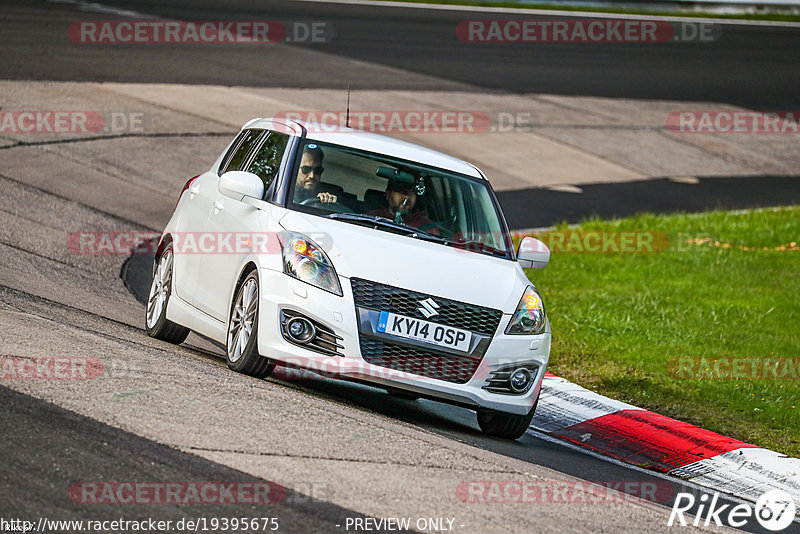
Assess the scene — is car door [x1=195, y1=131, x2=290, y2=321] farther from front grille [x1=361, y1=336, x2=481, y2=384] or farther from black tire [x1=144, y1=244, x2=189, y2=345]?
front grille [x1=361, y1=336, x2=481, y2=384]

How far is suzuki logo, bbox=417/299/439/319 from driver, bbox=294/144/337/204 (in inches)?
48.3

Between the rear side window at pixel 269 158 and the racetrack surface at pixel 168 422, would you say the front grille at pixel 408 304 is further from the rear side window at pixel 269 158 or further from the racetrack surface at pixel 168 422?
the rear side window at pixel 269 158

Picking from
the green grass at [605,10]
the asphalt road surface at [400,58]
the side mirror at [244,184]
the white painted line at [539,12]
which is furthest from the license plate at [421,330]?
the green grass at [605,10]

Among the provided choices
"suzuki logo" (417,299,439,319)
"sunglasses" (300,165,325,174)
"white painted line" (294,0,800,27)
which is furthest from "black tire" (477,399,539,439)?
"white painted line" (294,0,800,27)

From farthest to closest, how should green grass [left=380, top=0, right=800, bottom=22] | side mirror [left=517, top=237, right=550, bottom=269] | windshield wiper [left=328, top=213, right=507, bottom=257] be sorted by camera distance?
green grass [left=380, top=0, right=800, bottom=22] → side mirror [left=517, top=237, right=550, bottom=269] → windshield wiper [left=328, top=213, right=507, bottom=257]

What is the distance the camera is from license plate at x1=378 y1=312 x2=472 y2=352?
724 cm

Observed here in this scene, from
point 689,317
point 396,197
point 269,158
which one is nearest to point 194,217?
point 269,158

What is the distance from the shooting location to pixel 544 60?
2794 centimetres

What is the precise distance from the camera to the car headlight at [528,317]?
25.1 ft

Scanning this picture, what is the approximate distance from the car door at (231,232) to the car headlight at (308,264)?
199 millimetres

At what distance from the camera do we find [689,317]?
39.4 ft

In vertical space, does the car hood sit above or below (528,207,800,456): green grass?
above

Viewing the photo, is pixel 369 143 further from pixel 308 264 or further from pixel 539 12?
pixel 539 12

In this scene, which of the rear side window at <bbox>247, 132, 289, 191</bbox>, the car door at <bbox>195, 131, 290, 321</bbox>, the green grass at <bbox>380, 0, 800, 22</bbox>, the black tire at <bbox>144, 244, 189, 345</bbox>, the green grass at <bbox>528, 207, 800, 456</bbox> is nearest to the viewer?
the car door at <bbox>195, 131, 290, 321</bbox>
